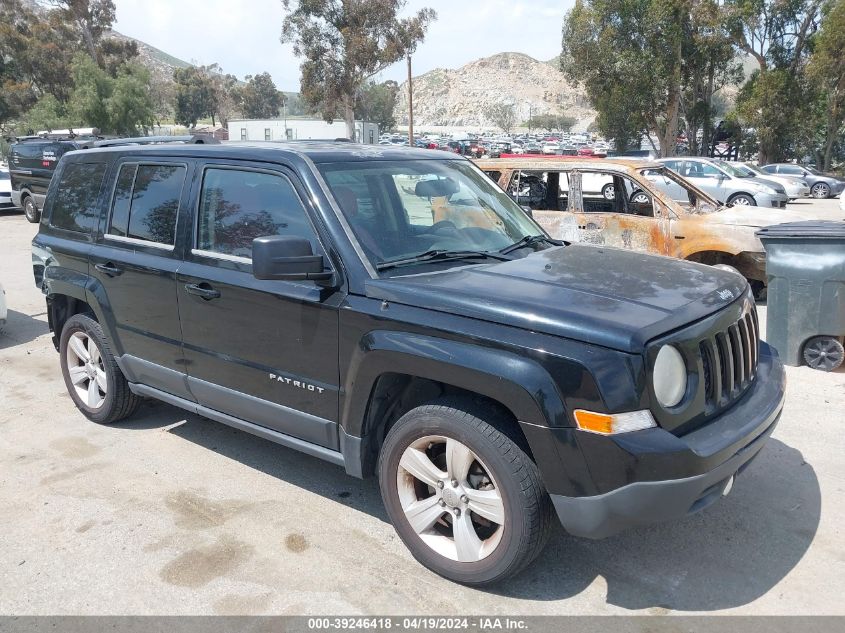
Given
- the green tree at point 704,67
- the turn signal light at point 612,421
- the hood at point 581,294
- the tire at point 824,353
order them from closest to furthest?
the turn signal light at point 612,421, the hood at point 581,294, the tire at point 824,353, the green tree at point 704,67

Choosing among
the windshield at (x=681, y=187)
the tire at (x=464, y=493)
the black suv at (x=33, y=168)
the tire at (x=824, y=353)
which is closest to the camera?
the tire at (x=464, y=493)

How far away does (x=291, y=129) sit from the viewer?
1943 inches

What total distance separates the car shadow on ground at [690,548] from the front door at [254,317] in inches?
26.3

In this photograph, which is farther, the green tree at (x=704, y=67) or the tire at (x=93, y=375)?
the green tree at (x=704, y=67)

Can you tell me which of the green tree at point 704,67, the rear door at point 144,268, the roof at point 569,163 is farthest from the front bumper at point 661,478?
the green tree at point 704,67

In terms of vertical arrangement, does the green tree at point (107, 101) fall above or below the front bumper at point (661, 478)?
above

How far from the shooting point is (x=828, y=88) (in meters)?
31.6

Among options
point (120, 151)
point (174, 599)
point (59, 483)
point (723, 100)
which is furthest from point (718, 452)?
point (723, 100)

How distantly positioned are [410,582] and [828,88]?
3525 centimetres

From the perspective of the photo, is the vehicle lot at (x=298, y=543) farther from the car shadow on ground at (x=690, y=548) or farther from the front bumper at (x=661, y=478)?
the front bumper at (x=661, y=478)

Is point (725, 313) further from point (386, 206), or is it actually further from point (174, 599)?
point (174, 599)

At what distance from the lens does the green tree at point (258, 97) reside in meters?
102

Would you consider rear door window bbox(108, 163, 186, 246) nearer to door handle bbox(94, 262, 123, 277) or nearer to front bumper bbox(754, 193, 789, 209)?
door handle bbox(94, 262, 123, 277)

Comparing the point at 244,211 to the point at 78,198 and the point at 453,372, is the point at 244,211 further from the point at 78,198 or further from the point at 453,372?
the point at 78,198
